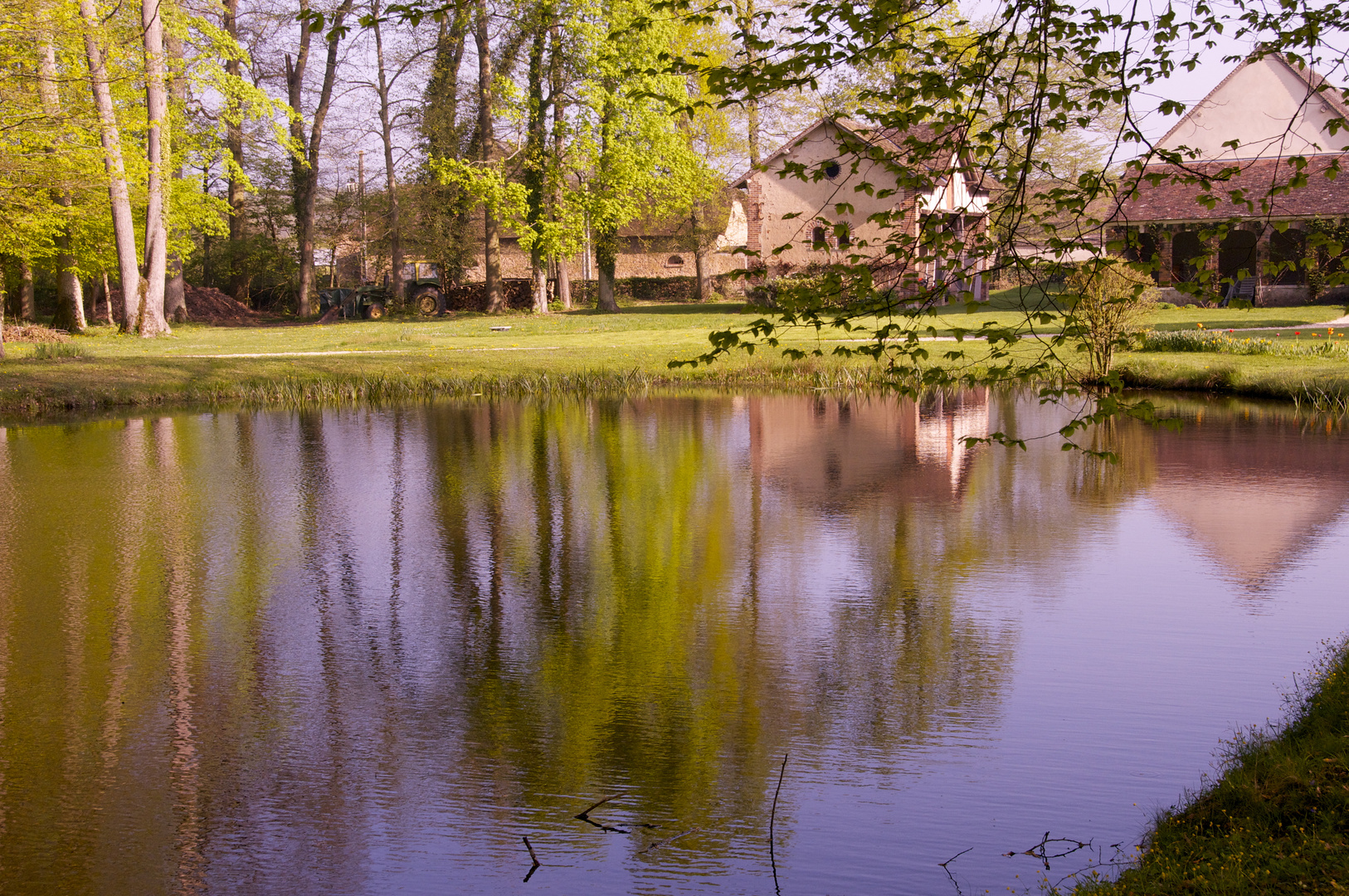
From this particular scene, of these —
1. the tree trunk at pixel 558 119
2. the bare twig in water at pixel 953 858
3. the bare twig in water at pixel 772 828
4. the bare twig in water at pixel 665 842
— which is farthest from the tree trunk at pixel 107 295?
the bare twig in water at pixel 953 858

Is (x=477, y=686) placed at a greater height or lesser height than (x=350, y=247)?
lesser

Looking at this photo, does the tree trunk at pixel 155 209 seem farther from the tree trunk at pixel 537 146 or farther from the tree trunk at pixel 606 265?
the tree trunk at pixel 606 265

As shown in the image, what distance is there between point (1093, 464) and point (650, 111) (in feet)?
99.0

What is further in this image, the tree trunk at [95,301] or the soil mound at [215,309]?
the soil mound at [215,309]

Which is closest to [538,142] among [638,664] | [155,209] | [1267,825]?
[155,209]

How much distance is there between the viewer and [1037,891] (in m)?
4.71

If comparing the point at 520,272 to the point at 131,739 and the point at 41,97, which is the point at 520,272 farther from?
the point at 131,739

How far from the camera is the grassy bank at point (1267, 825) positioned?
13.6 feet

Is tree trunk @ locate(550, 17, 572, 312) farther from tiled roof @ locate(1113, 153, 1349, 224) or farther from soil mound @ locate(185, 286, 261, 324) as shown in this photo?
tiled roof @ locate(1113, 153, 1349, 224)

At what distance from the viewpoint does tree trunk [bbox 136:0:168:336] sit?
102 feet

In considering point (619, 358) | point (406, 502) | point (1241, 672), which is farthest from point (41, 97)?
point (1241, 672)

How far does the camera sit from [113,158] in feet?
90.7

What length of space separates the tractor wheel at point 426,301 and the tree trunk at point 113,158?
15.3 m

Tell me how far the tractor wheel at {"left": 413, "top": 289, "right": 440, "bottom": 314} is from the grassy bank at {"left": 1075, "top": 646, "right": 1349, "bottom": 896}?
46.2m
